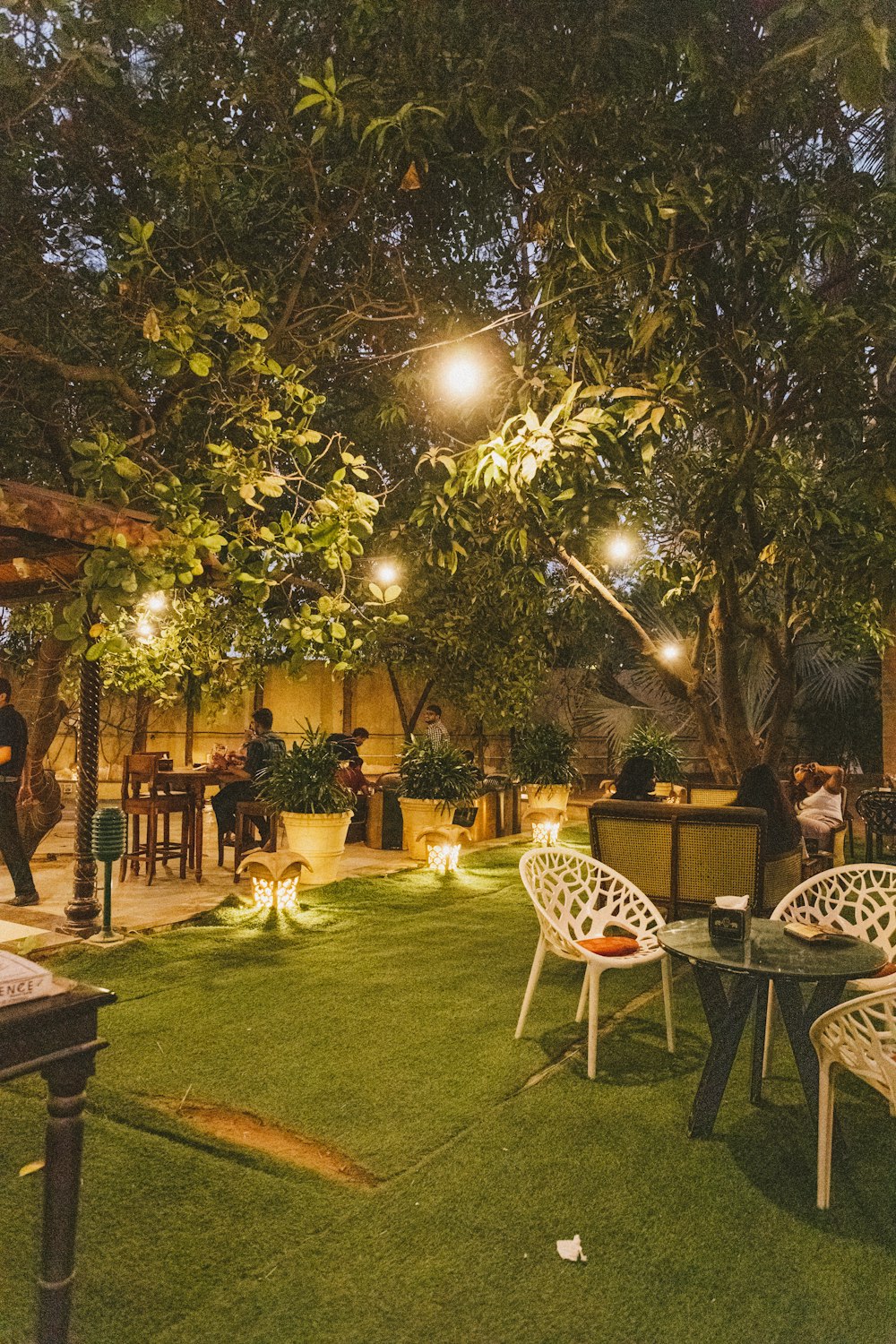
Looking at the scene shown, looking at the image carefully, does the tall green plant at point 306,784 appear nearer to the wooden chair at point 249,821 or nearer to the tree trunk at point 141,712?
the wooden chair at point 249,821

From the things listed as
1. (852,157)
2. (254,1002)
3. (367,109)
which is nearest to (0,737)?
(254,1002)

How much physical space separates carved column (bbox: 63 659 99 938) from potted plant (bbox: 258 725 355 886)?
1568 millimetres

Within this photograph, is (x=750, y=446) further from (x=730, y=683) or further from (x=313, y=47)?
(x=313, y=47)

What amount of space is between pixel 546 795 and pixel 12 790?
615 centimetres

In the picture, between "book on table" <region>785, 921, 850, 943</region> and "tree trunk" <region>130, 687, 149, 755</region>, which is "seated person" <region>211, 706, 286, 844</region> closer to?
"tree trunk" <region>130, 687, 149, 755</region>

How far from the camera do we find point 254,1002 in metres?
4.59

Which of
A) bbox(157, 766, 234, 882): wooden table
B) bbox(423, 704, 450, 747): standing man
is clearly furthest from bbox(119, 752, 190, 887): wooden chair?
bbox(423, 704, 450, 747): standing man

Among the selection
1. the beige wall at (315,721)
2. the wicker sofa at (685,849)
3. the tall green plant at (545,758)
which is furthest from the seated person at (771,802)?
the beige wall at (315,721)

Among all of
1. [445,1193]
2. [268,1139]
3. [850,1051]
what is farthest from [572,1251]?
[268,1139]

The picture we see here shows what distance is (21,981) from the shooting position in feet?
Result: 5.55

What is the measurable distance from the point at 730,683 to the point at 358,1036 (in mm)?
3337

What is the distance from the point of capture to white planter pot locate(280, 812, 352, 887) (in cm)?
726

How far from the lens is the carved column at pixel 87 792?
5930 millimetres

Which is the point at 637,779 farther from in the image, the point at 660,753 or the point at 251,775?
the point at 660,753
